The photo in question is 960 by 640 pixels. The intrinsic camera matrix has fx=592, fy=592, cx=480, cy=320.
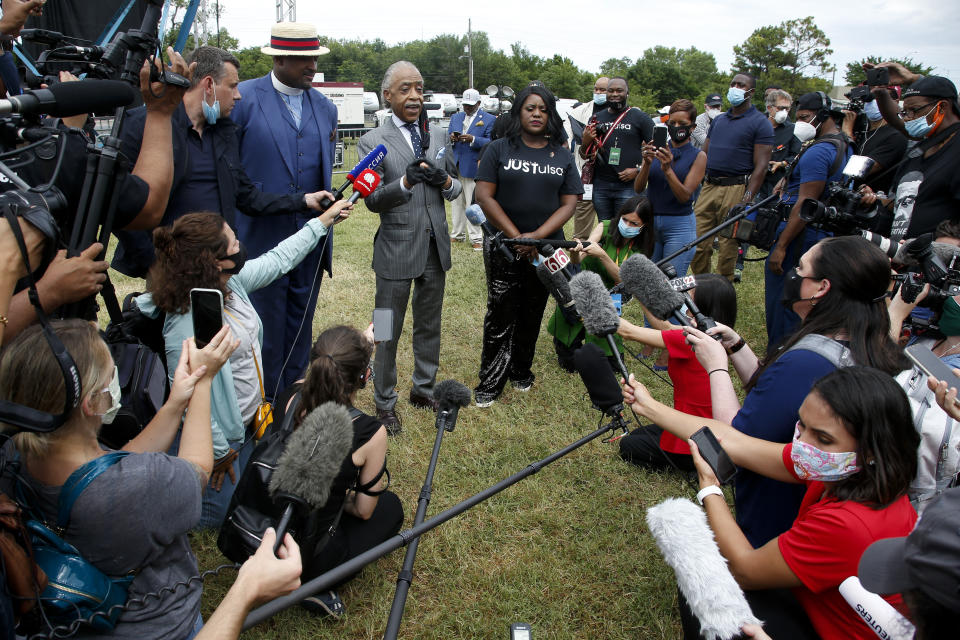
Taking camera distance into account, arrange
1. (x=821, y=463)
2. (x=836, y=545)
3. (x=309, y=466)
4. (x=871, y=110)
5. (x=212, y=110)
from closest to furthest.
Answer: (x=309, y=466) < (x=836, y=545) < (x=821, y=463) < (x=212, y=110) < (x=871, y=110)

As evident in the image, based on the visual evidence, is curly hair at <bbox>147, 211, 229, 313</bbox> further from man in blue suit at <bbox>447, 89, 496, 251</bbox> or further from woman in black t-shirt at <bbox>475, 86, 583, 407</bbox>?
man in blue suit at <bbox>447, 89, 496, 251</bbox>

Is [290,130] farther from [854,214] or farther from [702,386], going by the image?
[854,214]

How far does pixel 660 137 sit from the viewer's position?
5.59 meters

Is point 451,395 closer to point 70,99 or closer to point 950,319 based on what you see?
point 70,99

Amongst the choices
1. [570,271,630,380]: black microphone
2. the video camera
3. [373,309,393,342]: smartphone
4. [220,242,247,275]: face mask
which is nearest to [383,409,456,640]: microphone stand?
[373,309,393,342]: smartphone

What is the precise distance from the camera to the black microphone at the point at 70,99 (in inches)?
60.6

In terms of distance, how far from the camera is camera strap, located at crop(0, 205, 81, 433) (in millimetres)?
1397

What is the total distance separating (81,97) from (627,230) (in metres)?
3.98

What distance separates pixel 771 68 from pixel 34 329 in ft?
189

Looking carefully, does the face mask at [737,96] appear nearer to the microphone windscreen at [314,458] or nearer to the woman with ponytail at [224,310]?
the woman with ponytail at [224,310]

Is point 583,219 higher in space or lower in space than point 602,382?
lower

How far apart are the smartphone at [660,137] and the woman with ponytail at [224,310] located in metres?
3.98

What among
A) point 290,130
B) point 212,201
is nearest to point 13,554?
point 212,201

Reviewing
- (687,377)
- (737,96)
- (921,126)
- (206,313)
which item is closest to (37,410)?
(206,313)
